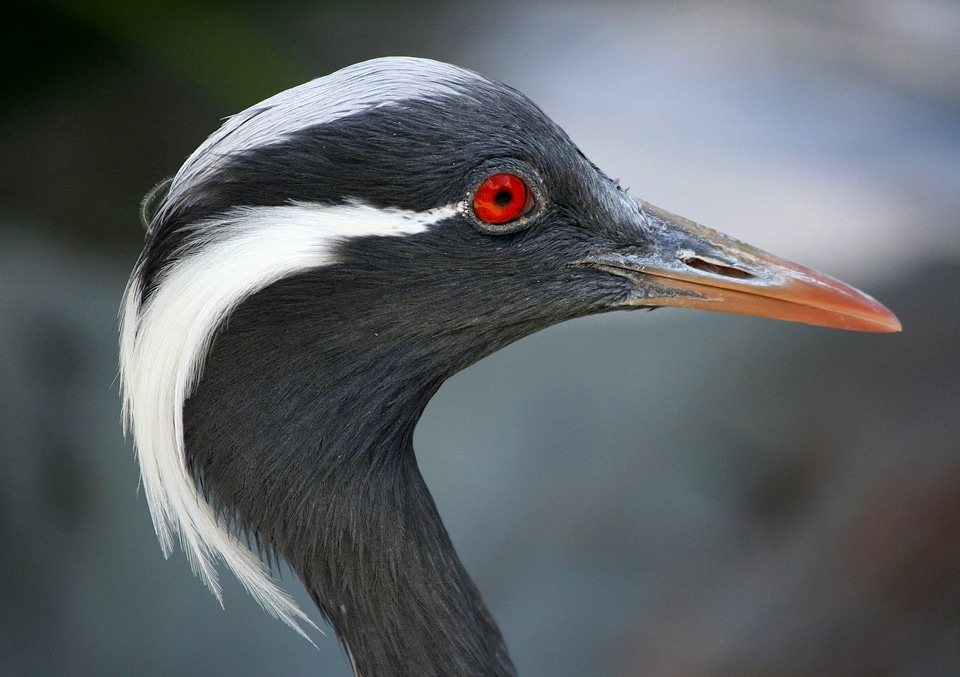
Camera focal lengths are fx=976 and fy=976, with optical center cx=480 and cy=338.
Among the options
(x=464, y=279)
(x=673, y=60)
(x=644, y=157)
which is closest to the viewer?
(x=464, y=279)

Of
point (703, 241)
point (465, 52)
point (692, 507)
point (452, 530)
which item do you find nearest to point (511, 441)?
point (452, 530)

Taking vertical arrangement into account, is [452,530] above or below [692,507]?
below

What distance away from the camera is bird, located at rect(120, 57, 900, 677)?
173 cm

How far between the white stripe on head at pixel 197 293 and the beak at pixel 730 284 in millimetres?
451

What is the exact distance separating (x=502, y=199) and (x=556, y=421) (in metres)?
2.55

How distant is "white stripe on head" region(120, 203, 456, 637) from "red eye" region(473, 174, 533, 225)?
71 millimetres

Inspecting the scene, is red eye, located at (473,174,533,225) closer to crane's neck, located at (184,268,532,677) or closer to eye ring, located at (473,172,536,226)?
eye ring, located at (473,172,536,226)

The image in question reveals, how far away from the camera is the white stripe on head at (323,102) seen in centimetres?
173

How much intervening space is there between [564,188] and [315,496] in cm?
77

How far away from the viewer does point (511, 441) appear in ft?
14.0

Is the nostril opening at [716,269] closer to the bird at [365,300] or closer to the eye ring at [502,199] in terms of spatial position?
the bird at [365,300]

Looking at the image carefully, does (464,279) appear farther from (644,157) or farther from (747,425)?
(644,157)

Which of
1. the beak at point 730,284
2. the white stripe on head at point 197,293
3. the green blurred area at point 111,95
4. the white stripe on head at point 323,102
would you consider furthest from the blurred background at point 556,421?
the white stripe on head at point 323,102

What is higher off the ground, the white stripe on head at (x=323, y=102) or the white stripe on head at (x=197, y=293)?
the white stripe on head at (x=323, y=102)
